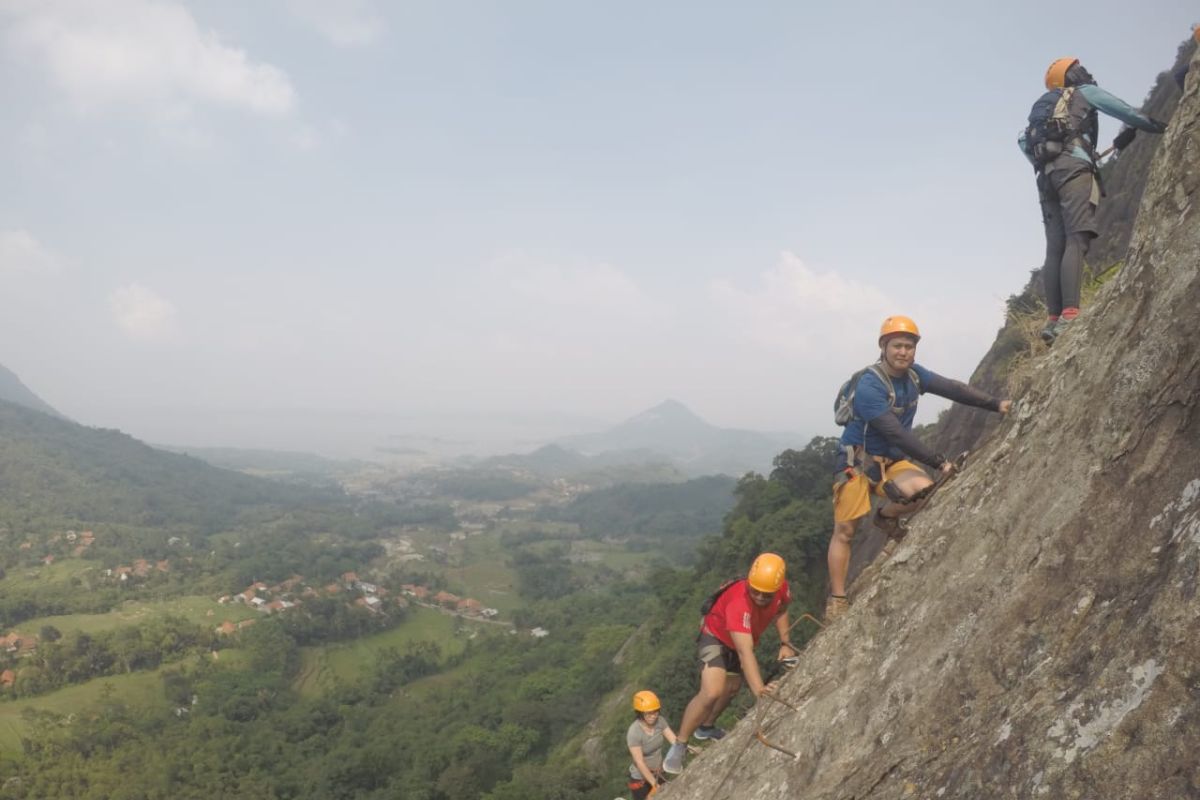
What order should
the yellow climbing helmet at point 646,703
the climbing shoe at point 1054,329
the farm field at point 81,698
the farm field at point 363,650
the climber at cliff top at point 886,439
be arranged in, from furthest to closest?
the farm field at point 363,650 → the farm field at point 81,698 → the yellow climbing helmet at point 646,703 → the climbing shoe at point 1054,329 → the climber at cliff top at point 886,439

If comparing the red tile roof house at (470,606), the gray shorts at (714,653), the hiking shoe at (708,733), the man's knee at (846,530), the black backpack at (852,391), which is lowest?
the red tile roof house at (470,606)

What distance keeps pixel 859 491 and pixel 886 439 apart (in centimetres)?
75

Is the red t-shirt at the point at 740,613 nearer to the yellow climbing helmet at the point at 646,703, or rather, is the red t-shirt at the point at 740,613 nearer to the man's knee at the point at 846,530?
the man's knee at the point at 846,530

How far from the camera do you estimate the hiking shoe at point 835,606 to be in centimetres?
648

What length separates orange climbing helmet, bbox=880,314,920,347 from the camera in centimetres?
597

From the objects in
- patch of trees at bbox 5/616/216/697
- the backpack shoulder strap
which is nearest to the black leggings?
the backpack shoulder strap

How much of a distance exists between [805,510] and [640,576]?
9515 centimetres

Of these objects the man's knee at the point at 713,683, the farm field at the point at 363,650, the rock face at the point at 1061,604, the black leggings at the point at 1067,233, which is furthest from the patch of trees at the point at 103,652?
the black leggings at the point at 1067,233

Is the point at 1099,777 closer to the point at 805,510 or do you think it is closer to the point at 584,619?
the point at 805,510

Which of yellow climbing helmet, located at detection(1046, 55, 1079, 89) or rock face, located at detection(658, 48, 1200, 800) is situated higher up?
yellow climbing helmet, located at detection(1046, 55, 1079, 89)

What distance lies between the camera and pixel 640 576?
128625 mm

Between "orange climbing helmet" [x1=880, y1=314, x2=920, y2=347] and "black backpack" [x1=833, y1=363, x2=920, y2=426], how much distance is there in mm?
350

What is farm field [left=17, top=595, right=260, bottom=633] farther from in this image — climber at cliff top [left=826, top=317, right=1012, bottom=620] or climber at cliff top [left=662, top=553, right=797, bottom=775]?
climber at cliff top [left=826, top=317, right=1012, bottom=620]

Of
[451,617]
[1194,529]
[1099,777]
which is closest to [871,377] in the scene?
[1194,529]
